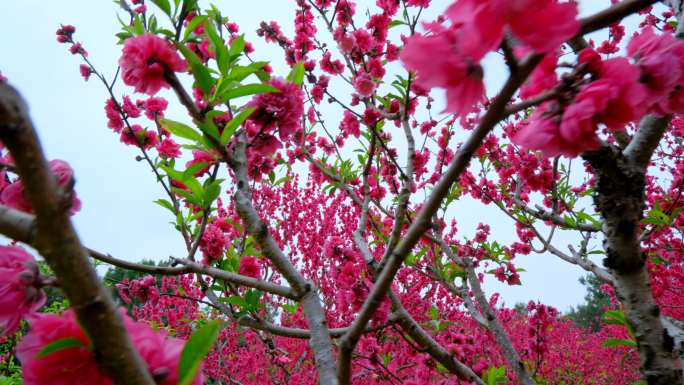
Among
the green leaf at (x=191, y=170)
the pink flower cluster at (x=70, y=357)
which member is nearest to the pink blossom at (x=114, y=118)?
A: the green leaf at (x=191, y=170)

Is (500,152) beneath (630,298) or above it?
above

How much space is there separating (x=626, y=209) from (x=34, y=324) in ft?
5.86

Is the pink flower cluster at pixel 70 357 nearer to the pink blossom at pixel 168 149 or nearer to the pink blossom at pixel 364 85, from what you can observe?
the pink blossom at pixel 168 149

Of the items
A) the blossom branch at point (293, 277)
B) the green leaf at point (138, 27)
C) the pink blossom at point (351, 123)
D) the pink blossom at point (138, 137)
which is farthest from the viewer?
the pink blossom at point (351, 123)

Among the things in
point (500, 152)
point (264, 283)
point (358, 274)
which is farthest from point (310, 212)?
point (264, 283)

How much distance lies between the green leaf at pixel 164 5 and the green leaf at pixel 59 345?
1706mm

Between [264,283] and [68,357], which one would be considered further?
[264,283]

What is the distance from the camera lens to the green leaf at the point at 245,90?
150 cm

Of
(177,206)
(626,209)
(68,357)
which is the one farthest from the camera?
(177,206)

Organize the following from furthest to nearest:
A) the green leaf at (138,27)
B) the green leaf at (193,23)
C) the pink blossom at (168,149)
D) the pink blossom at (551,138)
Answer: the pink blossom at (168,149), the green leaf at (138,27), the green leaf at (193,23), the pink blossom at (551,138)

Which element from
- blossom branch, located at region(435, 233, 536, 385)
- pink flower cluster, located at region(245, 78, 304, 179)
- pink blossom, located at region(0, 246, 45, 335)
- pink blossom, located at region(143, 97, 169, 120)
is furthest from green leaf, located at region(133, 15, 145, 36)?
blossom branch, located at region(435, 233, 536, 385)

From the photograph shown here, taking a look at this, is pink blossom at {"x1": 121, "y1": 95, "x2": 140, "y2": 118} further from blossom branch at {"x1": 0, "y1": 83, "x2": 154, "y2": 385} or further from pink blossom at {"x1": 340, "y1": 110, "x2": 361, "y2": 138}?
blossom branch at {"x1": 0, "y1": 83, "x2": 154, "y2": 385}

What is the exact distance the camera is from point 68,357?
622mm

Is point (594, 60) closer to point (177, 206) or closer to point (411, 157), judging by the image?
point (411, 157)
